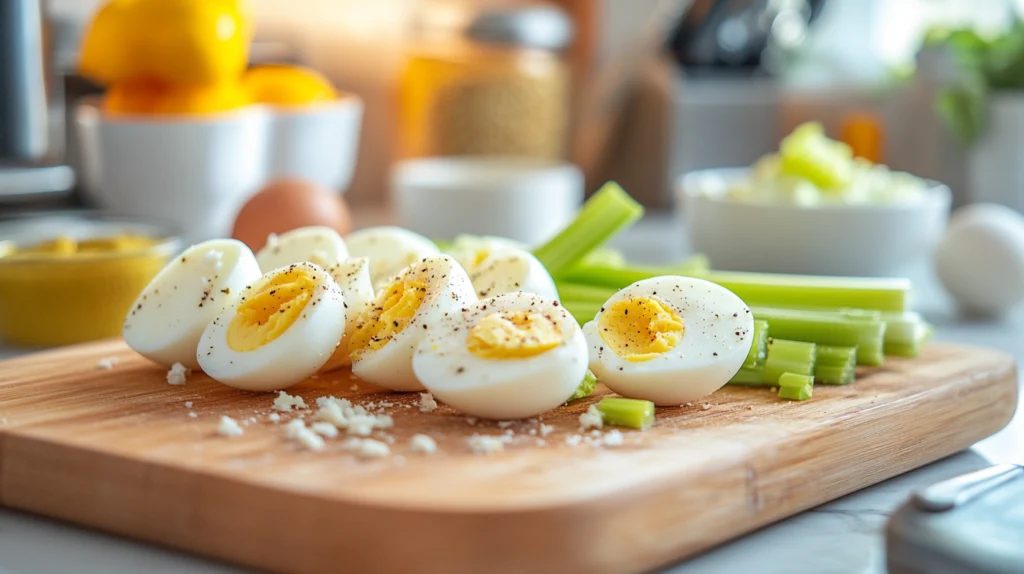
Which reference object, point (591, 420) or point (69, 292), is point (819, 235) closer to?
point (591, 420)

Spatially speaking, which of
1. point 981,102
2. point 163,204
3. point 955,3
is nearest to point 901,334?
point 163,204

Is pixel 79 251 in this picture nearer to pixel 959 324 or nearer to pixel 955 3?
pixel 959 324

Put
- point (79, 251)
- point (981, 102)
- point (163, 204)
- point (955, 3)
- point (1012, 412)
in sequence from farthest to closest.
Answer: point (955, 3) < point (981, 102) < point (163, 204) < point (79, 251) < point (1012, 412)

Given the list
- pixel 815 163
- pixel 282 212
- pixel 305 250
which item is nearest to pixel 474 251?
pixel 305 250

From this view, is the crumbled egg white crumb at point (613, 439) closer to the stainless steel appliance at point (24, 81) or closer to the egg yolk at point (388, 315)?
the egg yolk at point (388, 315)

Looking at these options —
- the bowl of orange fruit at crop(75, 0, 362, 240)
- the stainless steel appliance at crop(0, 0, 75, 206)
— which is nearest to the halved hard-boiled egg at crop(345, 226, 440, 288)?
the stainless steel appliance at crop(0, 0, 75, 206)
